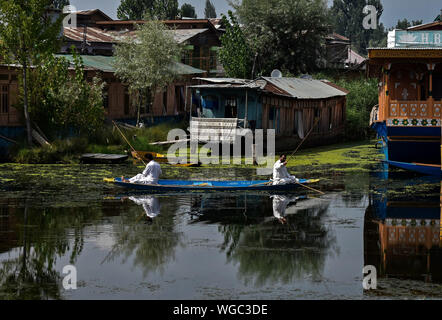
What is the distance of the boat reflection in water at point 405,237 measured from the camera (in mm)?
13211

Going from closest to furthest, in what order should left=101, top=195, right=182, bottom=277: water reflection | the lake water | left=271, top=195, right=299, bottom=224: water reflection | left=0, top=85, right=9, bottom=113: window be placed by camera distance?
1. the lake water
2. left=101, top=195, right=182, bottom=277: water reflection
3. left=271, top=195, right=299, bottom=224: water reflection
4. left=0, top=85, right=9, bottom=113: window

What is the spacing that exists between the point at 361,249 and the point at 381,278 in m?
2.46

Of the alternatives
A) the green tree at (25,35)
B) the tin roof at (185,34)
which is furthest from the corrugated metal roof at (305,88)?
the green tree at (25,35)

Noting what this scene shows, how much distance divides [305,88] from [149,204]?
21.4m

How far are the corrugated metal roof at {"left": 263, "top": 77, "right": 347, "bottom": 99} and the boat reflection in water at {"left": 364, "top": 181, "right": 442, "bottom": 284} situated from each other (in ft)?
50.5

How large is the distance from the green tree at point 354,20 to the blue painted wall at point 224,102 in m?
105

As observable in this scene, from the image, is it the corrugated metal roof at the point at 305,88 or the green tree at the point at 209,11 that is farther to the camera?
the green tree at the point at 209,11

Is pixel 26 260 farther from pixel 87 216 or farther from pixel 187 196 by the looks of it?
pixel 187 196

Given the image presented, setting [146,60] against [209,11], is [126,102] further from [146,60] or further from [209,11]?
[209,11]

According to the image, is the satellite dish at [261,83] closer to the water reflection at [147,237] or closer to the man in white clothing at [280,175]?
the man in white clothing at [280,175]

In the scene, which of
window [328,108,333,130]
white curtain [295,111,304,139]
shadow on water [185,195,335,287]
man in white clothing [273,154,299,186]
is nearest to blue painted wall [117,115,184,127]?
white curtain [295,111,304,139]

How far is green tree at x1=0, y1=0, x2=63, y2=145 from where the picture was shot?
98.1ft

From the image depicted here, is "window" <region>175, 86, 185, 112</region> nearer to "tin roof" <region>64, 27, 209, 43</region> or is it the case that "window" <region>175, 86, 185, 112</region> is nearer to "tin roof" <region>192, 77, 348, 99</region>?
"tin roof" <region>64, 27, 209, 43</region>

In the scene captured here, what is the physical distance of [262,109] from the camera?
112 feet
